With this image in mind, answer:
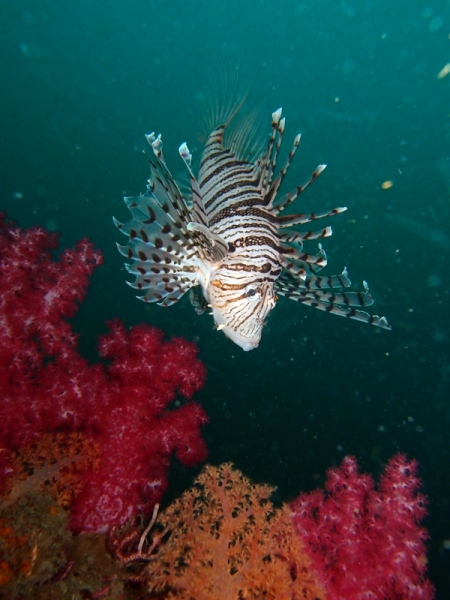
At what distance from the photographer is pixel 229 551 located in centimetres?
315

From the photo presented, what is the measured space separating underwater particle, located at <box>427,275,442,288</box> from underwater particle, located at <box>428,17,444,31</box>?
Answer: 36437 millimetres

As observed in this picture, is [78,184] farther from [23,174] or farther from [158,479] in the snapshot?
[158,479]

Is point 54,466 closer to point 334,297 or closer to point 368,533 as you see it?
point 368,533

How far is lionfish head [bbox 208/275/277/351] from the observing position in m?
3.56

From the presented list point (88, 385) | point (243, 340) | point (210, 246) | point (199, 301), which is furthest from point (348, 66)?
point (88, 385)

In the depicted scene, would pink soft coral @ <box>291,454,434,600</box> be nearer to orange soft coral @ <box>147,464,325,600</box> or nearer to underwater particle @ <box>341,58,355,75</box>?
orange soft coral @ <box>147,464,325,600</box>

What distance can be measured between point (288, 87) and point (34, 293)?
48921mm

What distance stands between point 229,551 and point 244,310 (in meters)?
2.12

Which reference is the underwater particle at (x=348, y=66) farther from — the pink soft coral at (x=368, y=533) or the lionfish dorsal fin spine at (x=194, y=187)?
the pink soft coral at (x=368, y=533)

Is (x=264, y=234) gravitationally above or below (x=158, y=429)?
above

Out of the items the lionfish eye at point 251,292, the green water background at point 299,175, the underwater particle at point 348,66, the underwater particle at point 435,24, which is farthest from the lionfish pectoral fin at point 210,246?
the underwater particle at point 435,24

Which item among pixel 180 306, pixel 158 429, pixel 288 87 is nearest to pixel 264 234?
pixel 158 429

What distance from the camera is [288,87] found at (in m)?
44.7

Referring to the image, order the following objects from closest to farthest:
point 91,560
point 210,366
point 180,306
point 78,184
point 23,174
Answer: point 91,560 < point 210,366 < point 180,306 < point 78,184 < point 23,174
